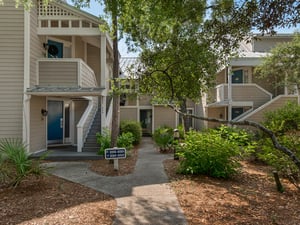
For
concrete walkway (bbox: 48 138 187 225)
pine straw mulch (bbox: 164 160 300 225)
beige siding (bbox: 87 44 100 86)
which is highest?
beige siding (bbox: 87 44 100 86)

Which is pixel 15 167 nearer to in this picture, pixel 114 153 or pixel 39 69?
pixel 114 153

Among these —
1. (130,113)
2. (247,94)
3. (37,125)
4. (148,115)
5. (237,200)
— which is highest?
(247,94)

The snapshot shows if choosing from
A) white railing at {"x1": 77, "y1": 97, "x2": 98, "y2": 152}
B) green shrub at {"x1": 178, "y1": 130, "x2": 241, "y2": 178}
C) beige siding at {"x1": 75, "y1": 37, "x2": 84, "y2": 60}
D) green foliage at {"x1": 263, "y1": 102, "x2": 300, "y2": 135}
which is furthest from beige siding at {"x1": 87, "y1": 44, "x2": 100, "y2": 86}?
green shrub at {"x1": 178, "y1": 130, "x2": 241, "y2": 178}

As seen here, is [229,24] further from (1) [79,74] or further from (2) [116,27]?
(1) [79,74]

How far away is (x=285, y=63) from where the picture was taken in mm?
13875

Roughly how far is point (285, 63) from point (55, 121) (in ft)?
39.6

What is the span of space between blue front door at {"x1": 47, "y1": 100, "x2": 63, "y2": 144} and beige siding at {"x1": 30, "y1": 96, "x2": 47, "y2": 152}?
3.28 feet

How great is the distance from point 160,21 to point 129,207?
15.2 ft

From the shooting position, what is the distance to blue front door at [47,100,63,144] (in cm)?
1345

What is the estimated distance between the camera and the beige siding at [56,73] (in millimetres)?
11359

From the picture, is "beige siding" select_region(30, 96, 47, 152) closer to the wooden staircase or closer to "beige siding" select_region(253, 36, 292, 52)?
the wooden staircase

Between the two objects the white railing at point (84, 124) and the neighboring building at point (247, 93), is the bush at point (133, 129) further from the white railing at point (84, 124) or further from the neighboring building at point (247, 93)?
the neighboring building at point (247, 93)

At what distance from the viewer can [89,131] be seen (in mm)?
13008

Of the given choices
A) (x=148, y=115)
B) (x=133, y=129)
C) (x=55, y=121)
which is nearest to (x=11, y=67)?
(x=55, y=121)
